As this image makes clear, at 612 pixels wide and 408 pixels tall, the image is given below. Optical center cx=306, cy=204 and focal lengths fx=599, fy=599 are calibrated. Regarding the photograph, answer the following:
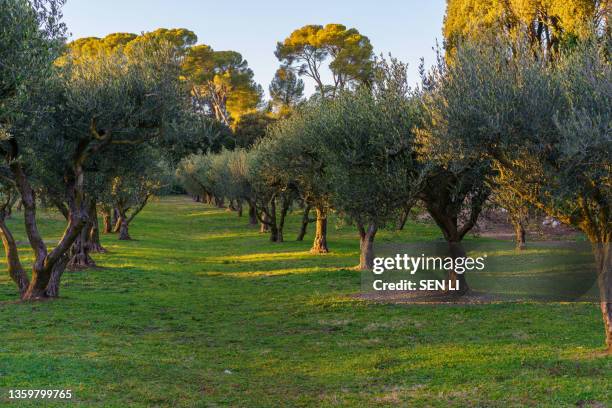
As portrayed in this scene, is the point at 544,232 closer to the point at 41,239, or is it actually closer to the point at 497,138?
the point at 497,138

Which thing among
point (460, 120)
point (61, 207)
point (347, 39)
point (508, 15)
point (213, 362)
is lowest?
point (213, 362)

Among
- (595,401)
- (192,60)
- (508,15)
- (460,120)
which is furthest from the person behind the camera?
(192,60)

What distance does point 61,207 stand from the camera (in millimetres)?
28375

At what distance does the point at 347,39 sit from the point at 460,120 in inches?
2885

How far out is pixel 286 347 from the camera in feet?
56.4

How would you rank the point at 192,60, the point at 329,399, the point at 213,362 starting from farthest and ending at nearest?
the point at 192,60 → the point at 213,362 → the point at 329,399

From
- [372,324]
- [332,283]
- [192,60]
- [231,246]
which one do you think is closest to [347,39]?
[192,60]

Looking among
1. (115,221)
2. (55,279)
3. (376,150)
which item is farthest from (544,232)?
(115,221)

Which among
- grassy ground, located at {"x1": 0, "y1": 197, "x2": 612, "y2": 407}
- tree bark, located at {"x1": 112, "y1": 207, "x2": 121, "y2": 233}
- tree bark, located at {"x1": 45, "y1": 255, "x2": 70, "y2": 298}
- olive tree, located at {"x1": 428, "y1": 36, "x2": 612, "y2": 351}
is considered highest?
olive tree, located at {"x1": 428, "y1": 36, "x2": 612, "y2": 351}

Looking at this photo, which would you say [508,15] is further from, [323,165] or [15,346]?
[15,346]

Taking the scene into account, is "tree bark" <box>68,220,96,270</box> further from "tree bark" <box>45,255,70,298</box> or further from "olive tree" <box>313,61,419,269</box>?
"olive tree" <box>313,61,419,269</box>

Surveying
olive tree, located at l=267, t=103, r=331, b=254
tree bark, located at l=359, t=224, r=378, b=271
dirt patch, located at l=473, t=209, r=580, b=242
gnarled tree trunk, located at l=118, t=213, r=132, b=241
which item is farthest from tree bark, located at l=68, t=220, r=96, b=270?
dirt patch, located at l=473, t=209, r=580, b=242

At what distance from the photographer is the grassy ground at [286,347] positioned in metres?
12.1

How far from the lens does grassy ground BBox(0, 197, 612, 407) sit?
12062mm
